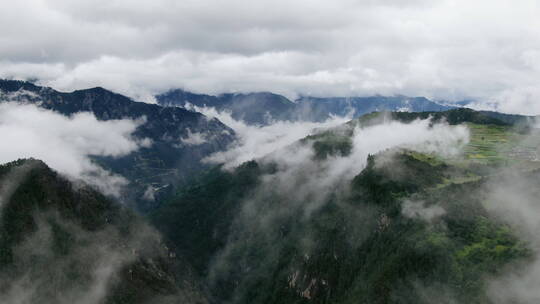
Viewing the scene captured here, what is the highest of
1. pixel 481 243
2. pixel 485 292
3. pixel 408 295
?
pixel 481 243

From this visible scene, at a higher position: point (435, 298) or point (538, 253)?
point (538, 253)

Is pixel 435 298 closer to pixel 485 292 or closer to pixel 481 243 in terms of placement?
pixel 485 292

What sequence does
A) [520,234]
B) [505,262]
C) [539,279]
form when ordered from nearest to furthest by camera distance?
1. [539,279]
2. [505,262]
3. [520,234]

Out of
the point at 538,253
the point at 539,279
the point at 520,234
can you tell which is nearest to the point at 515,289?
the point at 539,279

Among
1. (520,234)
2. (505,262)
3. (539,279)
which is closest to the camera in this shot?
(539,279)

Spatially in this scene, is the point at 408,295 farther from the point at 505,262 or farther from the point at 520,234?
the point at 520,234

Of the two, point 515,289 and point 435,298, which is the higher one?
point 515,289

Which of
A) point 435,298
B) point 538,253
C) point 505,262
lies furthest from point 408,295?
point 538,253

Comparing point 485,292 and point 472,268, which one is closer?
point 485,292
